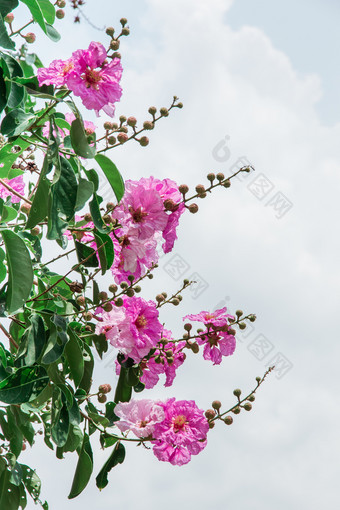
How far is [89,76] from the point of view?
1638 millimetres

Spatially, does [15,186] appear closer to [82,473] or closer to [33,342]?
[33,342]

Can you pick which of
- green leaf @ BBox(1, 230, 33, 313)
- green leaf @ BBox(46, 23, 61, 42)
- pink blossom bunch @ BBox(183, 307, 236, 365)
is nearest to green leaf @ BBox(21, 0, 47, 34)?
green leaf @ BBox(46, 23, 61, 42)

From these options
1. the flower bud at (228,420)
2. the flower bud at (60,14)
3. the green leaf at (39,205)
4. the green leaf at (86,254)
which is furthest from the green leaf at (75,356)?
the flower bud at (60,14)

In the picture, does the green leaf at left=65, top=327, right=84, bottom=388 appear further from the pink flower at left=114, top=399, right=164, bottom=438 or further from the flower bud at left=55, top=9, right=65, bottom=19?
the flower bud at left=55, top=9, right=65, bottom=19

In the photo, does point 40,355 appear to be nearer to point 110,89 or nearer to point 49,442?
point 49,442

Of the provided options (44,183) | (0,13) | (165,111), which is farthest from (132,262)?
(0,13)

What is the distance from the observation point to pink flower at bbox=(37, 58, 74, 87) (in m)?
1.62

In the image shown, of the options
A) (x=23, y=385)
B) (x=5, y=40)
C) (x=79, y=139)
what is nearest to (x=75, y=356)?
(x=23, y=385)

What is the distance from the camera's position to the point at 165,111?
66.8 inches

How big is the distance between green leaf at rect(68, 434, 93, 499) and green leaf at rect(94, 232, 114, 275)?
0.51 m

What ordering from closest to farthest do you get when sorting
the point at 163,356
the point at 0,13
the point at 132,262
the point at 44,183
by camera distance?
the point at 0,13 → the point at 44,183 → the point at 132,262 → the point at 163,356

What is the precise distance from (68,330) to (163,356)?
1.10 ft

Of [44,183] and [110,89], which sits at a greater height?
[110,89]

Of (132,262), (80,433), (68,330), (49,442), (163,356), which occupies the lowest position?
(49,442)
